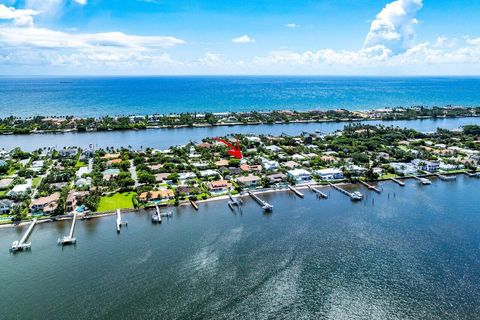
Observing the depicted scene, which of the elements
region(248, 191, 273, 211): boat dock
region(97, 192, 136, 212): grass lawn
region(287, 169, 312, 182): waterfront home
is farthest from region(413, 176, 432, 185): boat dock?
region(97, 192, 136, 212): grass lawn

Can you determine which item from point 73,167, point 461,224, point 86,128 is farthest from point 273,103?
point 461,224

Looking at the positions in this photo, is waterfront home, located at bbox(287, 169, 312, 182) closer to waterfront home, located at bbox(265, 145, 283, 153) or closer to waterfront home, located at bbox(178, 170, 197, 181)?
waterfront home, located at bbox(178, 170, 197, 181)

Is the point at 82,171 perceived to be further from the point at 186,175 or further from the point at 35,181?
the point at 186,175

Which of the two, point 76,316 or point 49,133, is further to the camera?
point 49,133

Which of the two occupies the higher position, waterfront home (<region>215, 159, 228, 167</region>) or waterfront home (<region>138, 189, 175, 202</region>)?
waterfront home (<region>215, 159, 228, 167</region>)

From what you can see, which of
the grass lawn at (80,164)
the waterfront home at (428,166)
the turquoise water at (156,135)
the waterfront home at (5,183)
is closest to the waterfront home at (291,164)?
the waterfront home at (428,166)

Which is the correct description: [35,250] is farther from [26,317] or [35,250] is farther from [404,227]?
[404,227]
